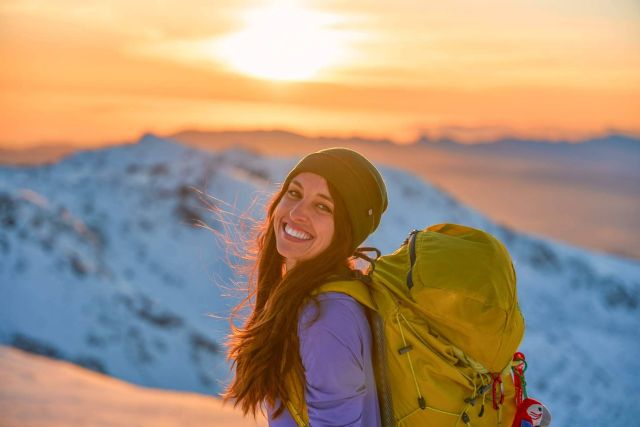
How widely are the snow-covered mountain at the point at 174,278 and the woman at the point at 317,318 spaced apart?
26.4ft

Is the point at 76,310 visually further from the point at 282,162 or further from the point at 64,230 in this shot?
the point at 282,162

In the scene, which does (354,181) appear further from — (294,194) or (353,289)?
(353,289)

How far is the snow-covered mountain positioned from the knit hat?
8.01 m

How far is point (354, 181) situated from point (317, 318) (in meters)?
0.68

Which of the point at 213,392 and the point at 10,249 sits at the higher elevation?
the point at 10,249

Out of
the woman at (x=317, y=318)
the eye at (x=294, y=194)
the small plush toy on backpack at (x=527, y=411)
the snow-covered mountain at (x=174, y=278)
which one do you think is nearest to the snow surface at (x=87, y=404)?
the woman at (x=317, y=318)

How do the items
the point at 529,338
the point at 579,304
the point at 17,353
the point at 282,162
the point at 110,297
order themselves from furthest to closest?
the point at 282,162 → the point at 579,304 → the point at 110,297 → the point at 529,338 → the point at 17,353

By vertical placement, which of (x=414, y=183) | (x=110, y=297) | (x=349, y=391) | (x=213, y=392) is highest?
(x=349, y=391)

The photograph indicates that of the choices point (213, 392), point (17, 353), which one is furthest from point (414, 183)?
point (17, 353)

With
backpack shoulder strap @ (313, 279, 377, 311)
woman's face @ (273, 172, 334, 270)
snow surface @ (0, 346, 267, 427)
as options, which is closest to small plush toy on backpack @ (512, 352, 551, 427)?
backpack shoulder strap @ (313, 279, 377, 311)

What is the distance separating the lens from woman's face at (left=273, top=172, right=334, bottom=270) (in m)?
3.12

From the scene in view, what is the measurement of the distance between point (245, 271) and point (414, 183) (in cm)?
4247

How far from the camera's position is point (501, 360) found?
2.80 m

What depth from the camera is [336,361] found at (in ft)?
8.89
